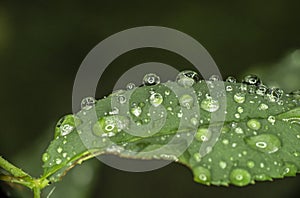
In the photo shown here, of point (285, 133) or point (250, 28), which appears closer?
point (285, 133)

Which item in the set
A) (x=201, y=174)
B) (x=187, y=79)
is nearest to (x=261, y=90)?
(x=187, y=79)

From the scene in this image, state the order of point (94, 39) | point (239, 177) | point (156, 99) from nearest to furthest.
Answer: point (239, 177) → point (156, 99) → point (94, 39)

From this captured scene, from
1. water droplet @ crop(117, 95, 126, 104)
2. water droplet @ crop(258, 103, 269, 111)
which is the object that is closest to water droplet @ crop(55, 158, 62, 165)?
water droplet @ crop(117, 95, 126, 104)

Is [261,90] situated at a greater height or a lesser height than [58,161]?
greater

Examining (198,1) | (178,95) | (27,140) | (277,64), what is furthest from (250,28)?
(178,95)

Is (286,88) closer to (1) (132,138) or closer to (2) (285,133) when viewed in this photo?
(2) (285,133)

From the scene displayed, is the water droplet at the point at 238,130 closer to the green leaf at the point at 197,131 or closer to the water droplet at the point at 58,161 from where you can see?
the green leaf at the point at 197,131

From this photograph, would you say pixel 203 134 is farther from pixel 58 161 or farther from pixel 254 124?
pixel 58 161

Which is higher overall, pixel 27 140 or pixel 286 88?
pixel 286 88
